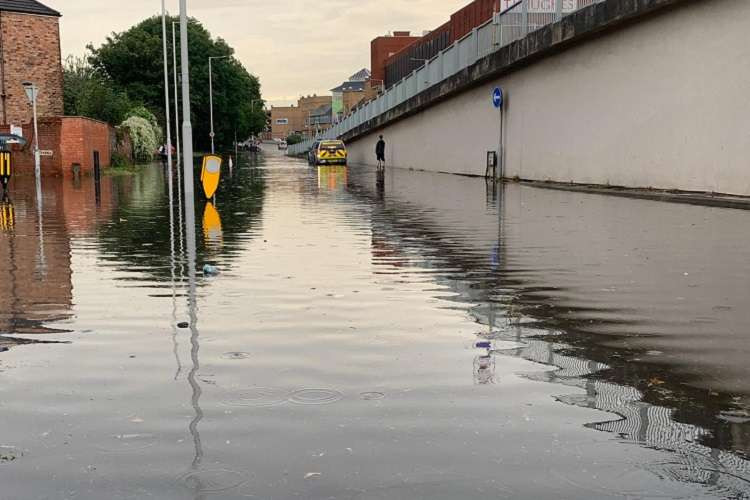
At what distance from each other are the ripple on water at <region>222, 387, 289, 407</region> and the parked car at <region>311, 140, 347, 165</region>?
1907 inches

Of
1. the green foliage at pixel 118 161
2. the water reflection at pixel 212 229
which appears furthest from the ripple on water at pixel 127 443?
the green foliage at pixel 118 161

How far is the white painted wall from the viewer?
57.8 feet

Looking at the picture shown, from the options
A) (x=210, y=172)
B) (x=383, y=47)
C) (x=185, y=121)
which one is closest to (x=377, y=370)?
(x=210, y=172)

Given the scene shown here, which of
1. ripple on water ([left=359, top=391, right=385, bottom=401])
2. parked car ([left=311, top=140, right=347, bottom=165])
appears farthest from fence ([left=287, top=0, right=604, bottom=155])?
ripple on water ([left=359, top=391, right=385, bottom=401])

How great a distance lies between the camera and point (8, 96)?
42031 millimetres

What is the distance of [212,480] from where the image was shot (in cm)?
345

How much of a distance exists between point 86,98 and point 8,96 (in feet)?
22.7

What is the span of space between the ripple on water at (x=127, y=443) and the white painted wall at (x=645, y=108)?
15822 millimetres

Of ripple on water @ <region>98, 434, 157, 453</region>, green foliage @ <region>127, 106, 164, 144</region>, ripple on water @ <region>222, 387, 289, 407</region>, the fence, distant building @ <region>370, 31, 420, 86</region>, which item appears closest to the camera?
ripple on water @ <region>98, 434, 157, 453</region>

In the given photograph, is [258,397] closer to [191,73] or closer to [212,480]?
[212,480]

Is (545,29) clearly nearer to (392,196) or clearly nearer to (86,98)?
(392,196)

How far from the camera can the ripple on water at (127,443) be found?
3.81 meters

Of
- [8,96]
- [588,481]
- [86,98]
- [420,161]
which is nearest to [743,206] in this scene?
[588,481]

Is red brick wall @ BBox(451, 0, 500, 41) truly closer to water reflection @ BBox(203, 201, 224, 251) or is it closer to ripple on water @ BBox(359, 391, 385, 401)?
water reflection @ BBox(203, 201, 224, 251)
